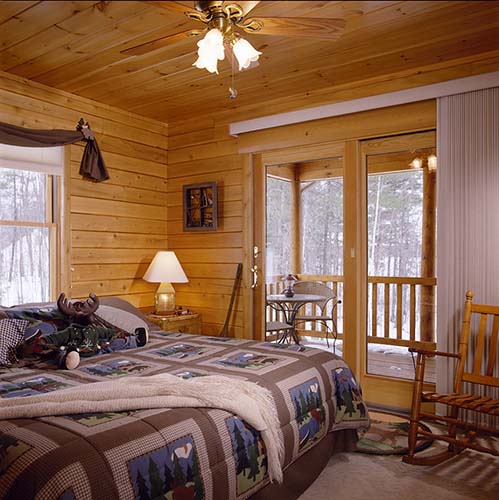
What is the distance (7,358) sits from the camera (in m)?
2.22

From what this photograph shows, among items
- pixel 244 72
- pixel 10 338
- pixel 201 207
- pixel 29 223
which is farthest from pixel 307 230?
pixel 10 338

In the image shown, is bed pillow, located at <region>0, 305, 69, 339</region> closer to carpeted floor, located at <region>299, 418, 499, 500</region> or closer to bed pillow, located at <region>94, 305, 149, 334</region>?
bed pillow, located at <region>94, 305, 149, 334</region>

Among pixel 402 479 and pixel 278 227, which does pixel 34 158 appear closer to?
pixel 278 227

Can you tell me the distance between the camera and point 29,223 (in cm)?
339

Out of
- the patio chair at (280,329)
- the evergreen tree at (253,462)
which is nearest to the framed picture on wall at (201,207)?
the patio chair at (280,329)

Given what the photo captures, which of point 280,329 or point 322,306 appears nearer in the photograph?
point 322,306

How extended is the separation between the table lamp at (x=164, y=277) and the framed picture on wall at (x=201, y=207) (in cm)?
42

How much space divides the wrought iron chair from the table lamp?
2075mm

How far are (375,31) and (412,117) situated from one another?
32.9 inches

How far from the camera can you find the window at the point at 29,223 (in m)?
3.25

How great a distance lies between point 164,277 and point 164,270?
6 centimetres

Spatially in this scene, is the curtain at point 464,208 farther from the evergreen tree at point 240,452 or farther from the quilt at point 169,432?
the evergreen tree at point 240,452

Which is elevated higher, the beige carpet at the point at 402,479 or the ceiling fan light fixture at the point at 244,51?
the ceiling fan light fixture at the point at 244,51

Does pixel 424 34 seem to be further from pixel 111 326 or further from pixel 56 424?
pixel 56 424
